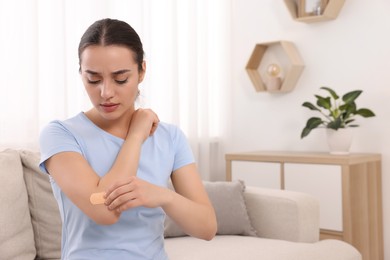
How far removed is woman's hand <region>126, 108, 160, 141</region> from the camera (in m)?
1.27

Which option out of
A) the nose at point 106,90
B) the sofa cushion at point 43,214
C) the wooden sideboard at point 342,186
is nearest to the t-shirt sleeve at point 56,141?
the nose at point 106,90

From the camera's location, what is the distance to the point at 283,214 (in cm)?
247

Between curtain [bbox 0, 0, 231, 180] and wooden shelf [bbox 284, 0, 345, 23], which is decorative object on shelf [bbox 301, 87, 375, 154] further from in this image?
curtain [bbox 0, 0, 231, 180]

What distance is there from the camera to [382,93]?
3.21 m

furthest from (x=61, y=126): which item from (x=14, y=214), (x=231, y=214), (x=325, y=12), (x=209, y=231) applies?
(x=325, y=12)

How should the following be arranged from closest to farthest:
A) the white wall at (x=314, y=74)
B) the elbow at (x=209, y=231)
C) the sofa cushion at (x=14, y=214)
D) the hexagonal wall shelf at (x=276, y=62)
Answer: the elbow at (x=209, y=231) → the sofa cushion at (x=14, y=214) → the white wall at (x=314, y=74) → the hexagonal wall shelf at (x=276, y=62)

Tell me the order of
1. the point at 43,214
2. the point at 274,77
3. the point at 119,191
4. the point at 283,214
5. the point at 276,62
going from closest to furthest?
the point at 119,191 < the point at 43,214 < the point at 283,214 < the point at 274,77 < the point at 276,62

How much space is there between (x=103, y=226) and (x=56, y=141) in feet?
0.70

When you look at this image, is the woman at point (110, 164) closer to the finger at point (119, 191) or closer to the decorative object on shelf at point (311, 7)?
the finger at point (119, 191)

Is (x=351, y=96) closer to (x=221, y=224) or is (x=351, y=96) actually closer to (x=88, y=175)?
(x=221, y=224)

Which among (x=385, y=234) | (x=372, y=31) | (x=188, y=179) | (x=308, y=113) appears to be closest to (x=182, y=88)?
(x=308, y=113)

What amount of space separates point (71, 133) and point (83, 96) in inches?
66.9

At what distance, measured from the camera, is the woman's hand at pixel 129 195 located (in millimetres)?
1069

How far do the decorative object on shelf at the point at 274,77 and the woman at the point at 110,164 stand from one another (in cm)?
233
